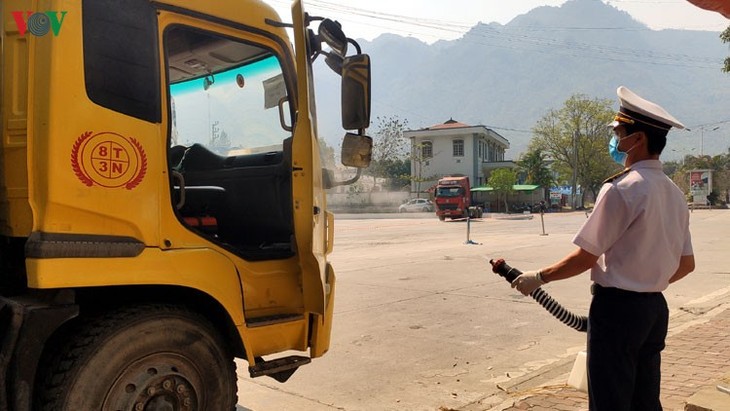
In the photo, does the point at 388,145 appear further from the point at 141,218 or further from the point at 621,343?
the point at 621,343

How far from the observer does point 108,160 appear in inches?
100

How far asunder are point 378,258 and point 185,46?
1100 cm

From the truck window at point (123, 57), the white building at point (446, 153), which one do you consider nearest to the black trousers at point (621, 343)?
the truck window at point (123, 57)

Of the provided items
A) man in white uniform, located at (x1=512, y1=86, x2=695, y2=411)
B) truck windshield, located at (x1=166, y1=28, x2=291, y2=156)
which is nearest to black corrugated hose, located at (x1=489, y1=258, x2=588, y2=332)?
man in white uniform, located at (x1=512, y1=86, x2=695, y2=411)

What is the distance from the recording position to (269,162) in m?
3.81

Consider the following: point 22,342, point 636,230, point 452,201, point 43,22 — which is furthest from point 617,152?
point 452,201

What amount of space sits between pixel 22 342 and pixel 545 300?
2618 millimetres

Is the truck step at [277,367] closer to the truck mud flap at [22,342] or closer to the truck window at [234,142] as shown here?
the truck window at [234,142]

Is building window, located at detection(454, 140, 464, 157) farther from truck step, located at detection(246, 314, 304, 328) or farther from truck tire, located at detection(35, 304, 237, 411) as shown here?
truck tire, located at detection(35, 304, 237, 411)

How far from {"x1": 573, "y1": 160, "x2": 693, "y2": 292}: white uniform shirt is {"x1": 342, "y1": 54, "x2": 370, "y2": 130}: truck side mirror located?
4.68 ft

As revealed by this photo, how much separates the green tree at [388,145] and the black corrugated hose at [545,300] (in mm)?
60836

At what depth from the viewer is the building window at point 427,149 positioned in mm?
60062

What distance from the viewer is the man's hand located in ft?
8.91

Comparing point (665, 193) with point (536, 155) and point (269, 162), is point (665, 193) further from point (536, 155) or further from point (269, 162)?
point (536, 155)
